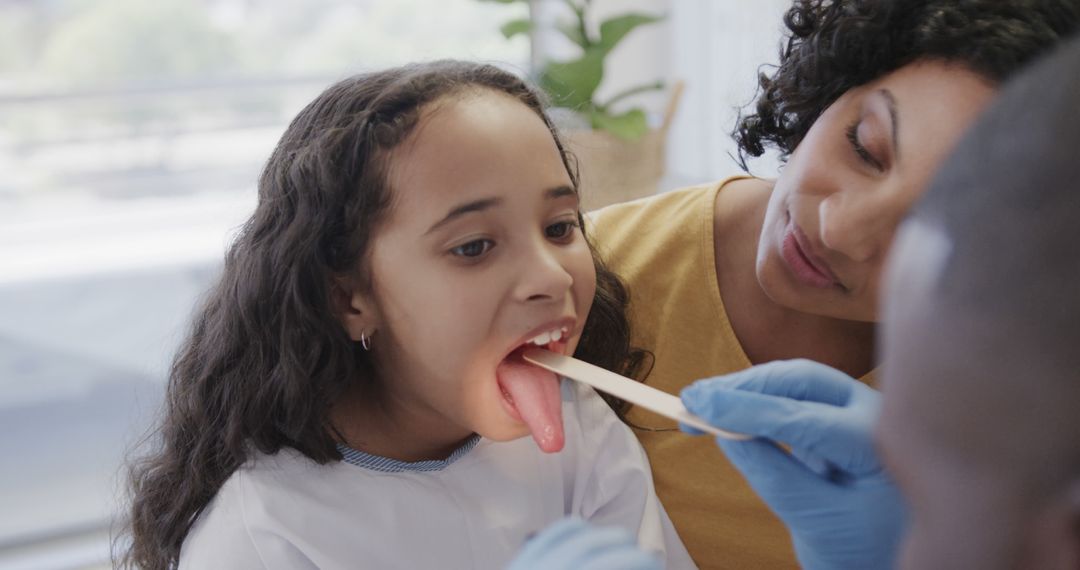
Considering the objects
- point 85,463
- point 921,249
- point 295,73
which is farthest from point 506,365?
point 295,73

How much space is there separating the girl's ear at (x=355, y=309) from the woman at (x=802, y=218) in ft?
1.21

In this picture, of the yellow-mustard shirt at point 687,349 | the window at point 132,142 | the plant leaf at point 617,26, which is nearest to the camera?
the yellow-mustard shirt at point 687,349

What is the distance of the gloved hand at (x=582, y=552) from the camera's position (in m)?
0.74

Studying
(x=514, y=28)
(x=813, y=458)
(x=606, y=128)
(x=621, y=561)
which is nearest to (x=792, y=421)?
(x=813, y=458)

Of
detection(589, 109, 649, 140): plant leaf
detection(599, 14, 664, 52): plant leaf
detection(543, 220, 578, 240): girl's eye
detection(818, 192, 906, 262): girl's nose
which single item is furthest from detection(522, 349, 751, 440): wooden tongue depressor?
detection(599, 14, 664, 52): plant leaf

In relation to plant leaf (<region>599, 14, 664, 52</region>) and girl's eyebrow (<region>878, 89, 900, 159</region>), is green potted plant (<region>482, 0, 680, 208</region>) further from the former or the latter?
girl's eyebrow (<region>878, 89, 900, 159</region>)

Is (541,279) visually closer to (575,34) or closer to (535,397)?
(535,397)

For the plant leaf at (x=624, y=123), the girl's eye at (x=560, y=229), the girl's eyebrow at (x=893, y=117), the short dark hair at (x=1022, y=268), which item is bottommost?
the plant leaf at (x=624, y=123)

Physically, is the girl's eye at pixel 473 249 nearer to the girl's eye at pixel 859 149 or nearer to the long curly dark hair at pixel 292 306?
the long curly dark hair at pixel 292 306

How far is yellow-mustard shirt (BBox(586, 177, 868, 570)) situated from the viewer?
47.7 inches

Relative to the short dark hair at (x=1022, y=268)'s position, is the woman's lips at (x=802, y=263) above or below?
below

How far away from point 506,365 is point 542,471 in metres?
0.17

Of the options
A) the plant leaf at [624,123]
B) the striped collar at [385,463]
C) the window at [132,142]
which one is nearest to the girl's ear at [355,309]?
the striped collar at [385,463]

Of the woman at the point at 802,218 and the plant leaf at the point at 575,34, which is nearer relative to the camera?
the woman at the point at 802,218
